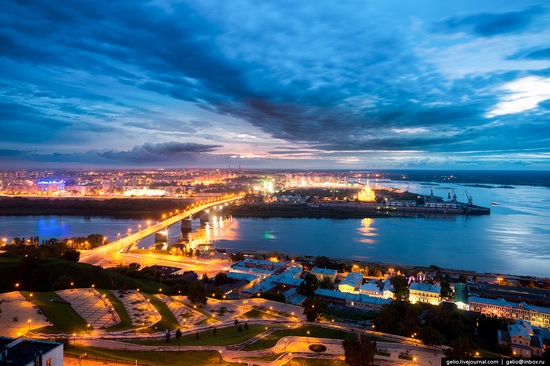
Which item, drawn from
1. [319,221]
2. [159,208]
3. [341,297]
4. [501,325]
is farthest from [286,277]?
[159,208]

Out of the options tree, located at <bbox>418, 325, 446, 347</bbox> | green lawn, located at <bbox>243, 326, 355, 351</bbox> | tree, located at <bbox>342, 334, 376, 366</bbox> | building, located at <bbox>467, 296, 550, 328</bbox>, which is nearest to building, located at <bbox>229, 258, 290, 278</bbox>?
green lawn, located at <bbox>243, 326, 355, 351</bbox>

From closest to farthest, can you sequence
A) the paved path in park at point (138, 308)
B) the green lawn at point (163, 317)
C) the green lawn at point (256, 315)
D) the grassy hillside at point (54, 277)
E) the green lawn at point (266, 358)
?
the green lawn at point (266, 358), the green lawn at point (163, 317), the paved path in park at point (138, 308), the green lawn at point (256, 315), the grassy hillside at point (54, 277)

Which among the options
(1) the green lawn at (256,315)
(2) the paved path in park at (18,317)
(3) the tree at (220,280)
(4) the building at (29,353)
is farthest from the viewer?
(3) the tree at (220,280)

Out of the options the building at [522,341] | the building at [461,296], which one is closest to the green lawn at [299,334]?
the building at [522,341]

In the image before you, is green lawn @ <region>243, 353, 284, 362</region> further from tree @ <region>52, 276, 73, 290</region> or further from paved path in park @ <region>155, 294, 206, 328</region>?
tree @ <region>52, 276, 73, 290</region>

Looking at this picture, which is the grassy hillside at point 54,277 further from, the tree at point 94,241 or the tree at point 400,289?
the tree at point 400,289

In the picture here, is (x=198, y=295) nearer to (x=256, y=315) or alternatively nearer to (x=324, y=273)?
(x=256, y=315)

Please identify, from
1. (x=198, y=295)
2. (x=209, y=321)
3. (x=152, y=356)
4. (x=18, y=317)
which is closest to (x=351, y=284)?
(x=198, y=295)

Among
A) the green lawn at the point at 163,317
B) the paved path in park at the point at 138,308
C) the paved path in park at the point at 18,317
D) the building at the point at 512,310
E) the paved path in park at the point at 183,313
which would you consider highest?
the paved path in park at the point at 18,317
